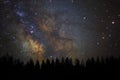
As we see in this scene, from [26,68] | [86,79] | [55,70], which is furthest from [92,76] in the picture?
[26,68]

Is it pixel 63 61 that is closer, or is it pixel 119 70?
pixel 119 70

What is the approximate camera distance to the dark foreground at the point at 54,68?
5931cm

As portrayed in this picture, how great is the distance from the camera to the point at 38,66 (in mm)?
61156

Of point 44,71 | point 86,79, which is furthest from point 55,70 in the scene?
point 86,79

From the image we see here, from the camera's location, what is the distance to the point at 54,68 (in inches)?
2406

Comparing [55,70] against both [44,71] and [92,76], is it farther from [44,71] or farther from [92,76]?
[92,76]

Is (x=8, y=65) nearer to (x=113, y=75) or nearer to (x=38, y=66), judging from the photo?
(x=38, y=66)

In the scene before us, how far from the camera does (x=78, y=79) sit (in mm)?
59375

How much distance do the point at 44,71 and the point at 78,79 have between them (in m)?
5.87

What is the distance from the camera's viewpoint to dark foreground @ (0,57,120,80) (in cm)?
5931

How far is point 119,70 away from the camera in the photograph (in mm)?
57656

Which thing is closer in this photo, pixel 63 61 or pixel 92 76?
pixel 92 76

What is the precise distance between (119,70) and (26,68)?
610 inches

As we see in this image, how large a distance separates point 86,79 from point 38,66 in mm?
8513
